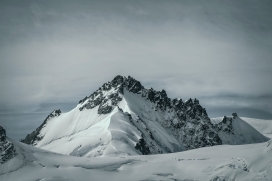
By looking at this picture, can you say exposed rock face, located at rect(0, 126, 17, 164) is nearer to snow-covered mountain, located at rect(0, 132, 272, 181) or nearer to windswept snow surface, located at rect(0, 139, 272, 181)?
snow-covered mountain, located at rect(0, 132, 272, 181)

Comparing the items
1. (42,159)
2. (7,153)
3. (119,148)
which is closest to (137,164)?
(42,159)

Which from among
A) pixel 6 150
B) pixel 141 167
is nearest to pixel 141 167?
pixel 141 167

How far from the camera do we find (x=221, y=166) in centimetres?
4469

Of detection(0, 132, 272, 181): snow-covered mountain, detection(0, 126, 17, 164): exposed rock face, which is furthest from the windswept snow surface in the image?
detection(0, 126, 17, 164): exposed rock face

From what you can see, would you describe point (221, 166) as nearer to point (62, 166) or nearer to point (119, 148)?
point (62, 166)

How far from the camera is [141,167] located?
47031 mm

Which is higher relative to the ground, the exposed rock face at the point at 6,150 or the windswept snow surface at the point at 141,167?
the exposed rock face at the point at 6,150

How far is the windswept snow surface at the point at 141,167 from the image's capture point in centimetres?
4162

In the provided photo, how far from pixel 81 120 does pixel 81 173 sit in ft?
522

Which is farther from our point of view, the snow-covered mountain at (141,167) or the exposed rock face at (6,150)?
the exposed rock face at (6,150)

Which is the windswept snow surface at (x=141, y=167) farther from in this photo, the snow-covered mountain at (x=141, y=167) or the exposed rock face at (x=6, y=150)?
the exposed rock face at (x=6, y=150)

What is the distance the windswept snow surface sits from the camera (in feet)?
137

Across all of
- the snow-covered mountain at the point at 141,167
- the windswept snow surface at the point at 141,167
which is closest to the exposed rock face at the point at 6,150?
the snow-covered mountain at the point at 141,167

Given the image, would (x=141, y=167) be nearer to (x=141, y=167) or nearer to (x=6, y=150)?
(x=141, y=167)
